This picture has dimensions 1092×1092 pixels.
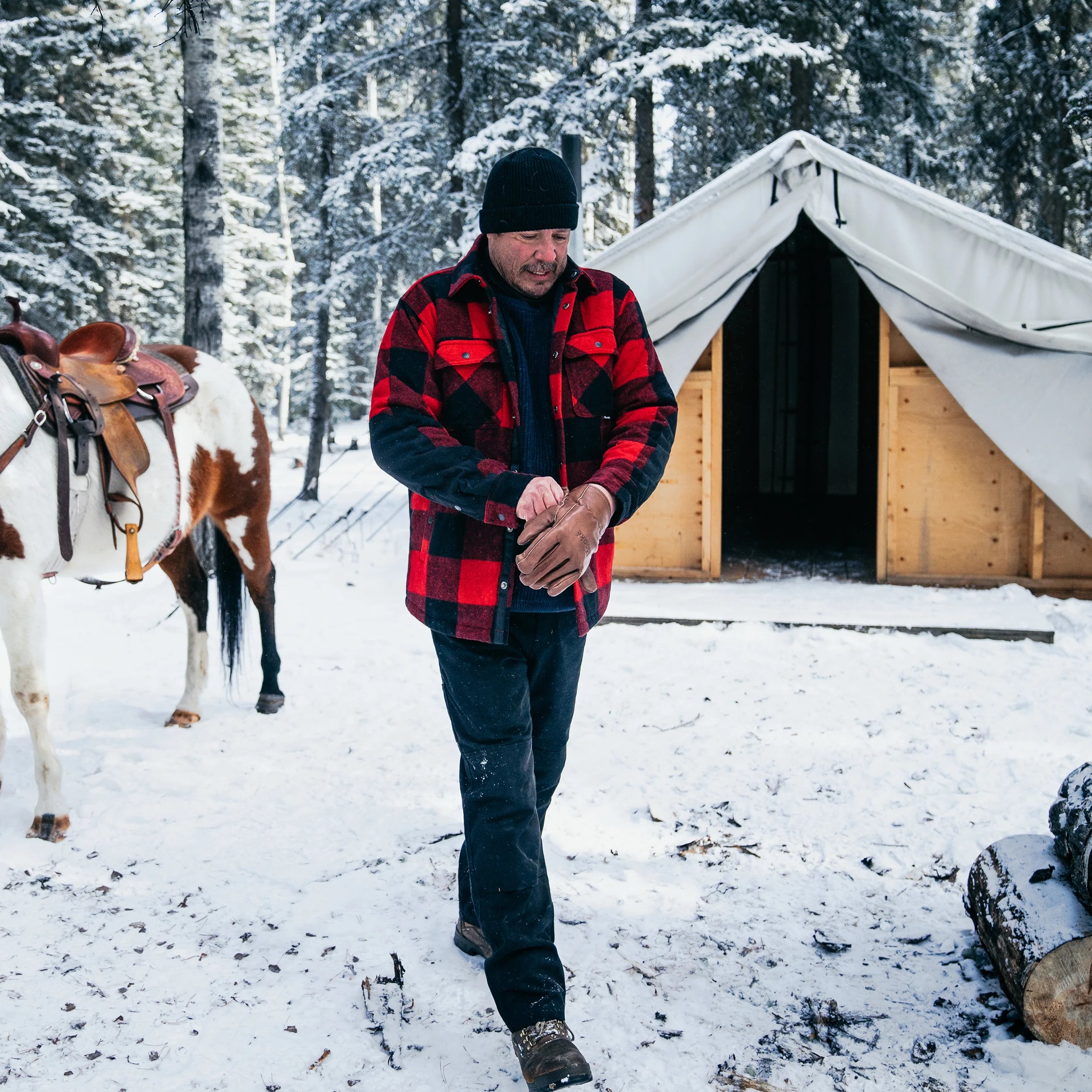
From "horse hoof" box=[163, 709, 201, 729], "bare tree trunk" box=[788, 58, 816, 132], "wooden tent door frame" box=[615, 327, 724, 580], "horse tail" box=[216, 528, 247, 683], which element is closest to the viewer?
"horse hoof" box=[163, 709, 201, 729]

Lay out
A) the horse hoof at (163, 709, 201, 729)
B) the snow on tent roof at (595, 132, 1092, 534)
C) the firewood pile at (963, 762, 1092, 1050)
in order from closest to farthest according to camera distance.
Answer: the firewood pile at (963, 762, 1092, 1050) → the horse hoof at (163, 709, 201, 729) → the snow on tent roof at (595, 132, 1092, 534)

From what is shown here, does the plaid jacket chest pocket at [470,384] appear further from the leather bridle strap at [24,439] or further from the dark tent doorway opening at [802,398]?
the dark tent doorway opening at [802,398]

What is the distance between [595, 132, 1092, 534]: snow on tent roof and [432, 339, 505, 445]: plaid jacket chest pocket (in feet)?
13.7

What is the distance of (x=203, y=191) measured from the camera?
664 centimetres

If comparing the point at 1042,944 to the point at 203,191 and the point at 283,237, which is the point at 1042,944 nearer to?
the point at 203,191

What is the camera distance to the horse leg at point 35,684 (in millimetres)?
3115

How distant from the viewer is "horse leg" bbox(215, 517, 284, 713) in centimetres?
437

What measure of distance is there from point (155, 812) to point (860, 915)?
239 cm

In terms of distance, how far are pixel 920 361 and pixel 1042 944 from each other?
502 cm

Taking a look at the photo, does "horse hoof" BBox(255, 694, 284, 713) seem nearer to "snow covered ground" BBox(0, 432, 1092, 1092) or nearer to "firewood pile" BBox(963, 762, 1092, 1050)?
"snow covered ground" BBox(0, 432, 1092, 1092)

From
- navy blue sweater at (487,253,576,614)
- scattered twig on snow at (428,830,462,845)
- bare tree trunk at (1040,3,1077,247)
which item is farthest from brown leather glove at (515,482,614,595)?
bare tree trunk at (1040,3,1077,247)

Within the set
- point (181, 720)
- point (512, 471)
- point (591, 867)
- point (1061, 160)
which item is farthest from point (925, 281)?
point (1061, 160)

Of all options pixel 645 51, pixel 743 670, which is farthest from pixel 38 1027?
pixel 645 51

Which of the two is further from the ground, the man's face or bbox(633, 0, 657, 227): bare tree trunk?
bbox(633, 0, 657, 227): bare tree trunk
